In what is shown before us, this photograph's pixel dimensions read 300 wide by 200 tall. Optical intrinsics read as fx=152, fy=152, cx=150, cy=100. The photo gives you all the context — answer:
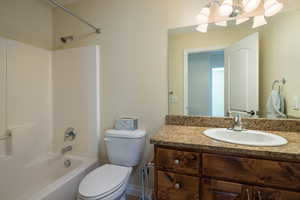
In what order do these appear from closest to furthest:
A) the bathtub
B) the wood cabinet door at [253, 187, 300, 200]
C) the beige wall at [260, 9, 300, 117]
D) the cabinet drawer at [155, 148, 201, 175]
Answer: the wood cabinet door at [253, 187, 300, 200]
the cabinet drawer at [155, 148, 201, 175]
the beige wall at [260, 9, 300, 117]
the bathtub

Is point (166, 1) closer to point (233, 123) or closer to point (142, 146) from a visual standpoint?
point (233, 123)

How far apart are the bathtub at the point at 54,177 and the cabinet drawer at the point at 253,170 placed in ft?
3.97

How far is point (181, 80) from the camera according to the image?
5.15 ft

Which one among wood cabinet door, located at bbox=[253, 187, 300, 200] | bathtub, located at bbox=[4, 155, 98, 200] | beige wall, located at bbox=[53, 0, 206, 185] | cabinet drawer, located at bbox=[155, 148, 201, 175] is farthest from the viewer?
beige wall, located at bbox=[53, 0, 206, 185]

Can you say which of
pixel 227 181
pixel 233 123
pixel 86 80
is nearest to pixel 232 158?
pixel 227 181

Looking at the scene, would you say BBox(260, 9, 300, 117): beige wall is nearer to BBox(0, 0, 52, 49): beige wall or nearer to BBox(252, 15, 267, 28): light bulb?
BBox(252, 15, 267, 28): light bulb

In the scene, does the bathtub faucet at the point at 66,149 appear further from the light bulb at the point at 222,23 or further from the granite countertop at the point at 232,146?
the light bulb at the point at 222,23

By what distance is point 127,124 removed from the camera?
1639mm

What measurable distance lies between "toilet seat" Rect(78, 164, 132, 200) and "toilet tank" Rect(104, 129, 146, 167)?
0.31 ft

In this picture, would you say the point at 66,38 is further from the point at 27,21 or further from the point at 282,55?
the point at 282,55

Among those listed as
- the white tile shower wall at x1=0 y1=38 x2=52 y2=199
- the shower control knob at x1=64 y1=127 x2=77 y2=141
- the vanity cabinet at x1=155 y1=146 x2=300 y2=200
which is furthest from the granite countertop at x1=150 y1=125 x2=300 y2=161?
the white tile shower wall at x1=0 y1=38 x2=52 y2=199

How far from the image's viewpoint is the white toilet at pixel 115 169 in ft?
3.76

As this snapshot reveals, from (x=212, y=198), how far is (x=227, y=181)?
0.15 meters

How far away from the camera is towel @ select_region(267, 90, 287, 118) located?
4.16 ft
